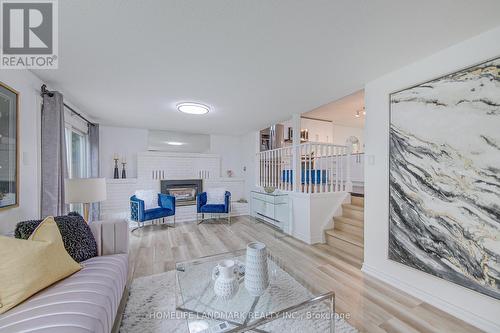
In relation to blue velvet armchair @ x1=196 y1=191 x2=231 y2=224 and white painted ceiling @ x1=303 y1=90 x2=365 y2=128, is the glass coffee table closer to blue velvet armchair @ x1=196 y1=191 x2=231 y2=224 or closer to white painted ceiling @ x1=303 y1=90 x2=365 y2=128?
blue velvet armchair @ x1=196 y1=191 x2=231 y2=224

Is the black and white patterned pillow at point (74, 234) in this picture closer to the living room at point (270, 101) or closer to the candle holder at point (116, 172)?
the living room at point (270, 101)

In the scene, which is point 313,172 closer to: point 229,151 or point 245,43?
point 245,43

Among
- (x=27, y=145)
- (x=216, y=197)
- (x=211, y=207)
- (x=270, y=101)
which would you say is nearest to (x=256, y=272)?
(x=270, y=101)

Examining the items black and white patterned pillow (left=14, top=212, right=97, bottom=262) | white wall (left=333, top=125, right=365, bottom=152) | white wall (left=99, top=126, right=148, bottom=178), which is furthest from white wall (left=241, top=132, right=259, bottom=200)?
black and white patterned pillow (left=14, top=212, right=97, bottom=262)

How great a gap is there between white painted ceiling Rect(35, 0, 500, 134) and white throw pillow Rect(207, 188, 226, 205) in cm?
248

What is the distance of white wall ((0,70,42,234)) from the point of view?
1.84 meters

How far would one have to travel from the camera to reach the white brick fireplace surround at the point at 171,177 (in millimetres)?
4625

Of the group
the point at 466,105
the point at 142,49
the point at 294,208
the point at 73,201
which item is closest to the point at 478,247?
the point at 466,105

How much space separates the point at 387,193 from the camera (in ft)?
7.29

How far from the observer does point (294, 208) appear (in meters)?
3.72

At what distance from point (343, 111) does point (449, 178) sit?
2.97 m

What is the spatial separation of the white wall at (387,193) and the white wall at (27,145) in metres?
3.61

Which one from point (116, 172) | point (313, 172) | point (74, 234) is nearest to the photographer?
point (74, 234)

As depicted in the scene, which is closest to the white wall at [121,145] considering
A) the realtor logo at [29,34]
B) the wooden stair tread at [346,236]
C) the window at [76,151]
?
the window at [76,151]
